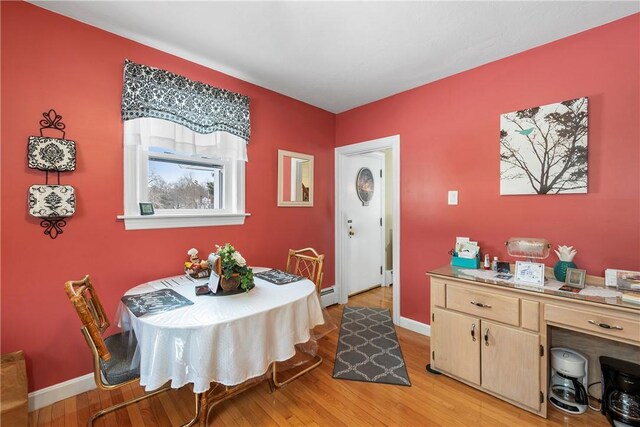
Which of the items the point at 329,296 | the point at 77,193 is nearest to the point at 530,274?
the point at 329,296

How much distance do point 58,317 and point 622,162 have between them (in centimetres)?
389

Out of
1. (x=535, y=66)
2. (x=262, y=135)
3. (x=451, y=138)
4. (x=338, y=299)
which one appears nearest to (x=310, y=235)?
(x=338, y=299)

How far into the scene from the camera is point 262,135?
2.89m

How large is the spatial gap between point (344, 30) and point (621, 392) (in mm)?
2864

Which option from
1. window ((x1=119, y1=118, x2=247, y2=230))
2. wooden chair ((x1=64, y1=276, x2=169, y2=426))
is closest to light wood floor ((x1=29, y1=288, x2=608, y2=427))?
wooden chair ((x1=64, y1=276, x2=169, y2=426))

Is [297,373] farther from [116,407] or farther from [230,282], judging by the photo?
[116,407]

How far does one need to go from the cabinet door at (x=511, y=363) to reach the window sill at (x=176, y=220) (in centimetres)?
224

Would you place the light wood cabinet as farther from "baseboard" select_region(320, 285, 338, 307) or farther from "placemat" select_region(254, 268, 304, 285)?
"baseboard" select_region(320, 285, 338, 307)

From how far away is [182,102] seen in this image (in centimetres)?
226

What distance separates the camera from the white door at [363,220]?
12.5ft

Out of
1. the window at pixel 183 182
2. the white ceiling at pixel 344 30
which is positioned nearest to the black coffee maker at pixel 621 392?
the white ceiling at pixel 344 30

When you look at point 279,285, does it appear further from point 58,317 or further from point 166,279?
point 58,317

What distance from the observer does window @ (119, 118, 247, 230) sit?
208cm

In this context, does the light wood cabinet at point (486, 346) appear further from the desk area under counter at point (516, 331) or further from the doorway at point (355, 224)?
the doorway at point (355, 224)
